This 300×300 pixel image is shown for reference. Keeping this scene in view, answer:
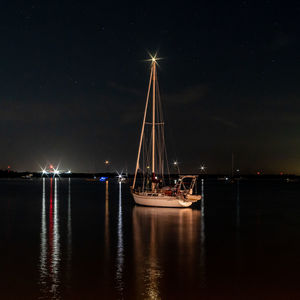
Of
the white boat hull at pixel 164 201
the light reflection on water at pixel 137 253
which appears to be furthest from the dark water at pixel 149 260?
the white boat hull at pixel 164 201

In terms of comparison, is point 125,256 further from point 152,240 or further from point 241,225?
point 241,225

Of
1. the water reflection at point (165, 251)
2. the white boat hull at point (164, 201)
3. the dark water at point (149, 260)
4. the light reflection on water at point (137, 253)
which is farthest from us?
the white boat hull at point (164, 201)

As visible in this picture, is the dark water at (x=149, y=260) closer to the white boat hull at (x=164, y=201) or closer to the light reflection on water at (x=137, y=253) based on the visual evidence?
the light reflection on water at (x=137, y=253)

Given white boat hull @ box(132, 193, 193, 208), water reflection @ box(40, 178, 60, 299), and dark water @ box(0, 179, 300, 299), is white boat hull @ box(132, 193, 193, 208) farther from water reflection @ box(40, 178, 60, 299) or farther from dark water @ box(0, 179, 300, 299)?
water reflection @ box(40, 178, 60, 299)

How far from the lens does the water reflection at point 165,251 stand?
18703 mm

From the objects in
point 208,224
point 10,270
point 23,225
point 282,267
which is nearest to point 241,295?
point 282,267

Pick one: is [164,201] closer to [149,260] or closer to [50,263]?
[149,260]

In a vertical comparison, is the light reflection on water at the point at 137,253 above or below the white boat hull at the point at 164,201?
below

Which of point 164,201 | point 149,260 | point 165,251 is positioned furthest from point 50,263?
point 164,201

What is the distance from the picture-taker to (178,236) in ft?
105

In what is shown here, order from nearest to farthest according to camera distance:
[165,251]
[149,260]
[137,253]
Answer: [149,260], [137,253], [165,251]

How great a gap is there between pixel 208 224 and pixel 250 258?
15976 millimetres

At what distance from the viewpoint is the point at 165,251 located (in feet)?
84.9

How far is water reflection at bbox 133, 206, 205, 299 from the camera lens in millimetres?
18703
